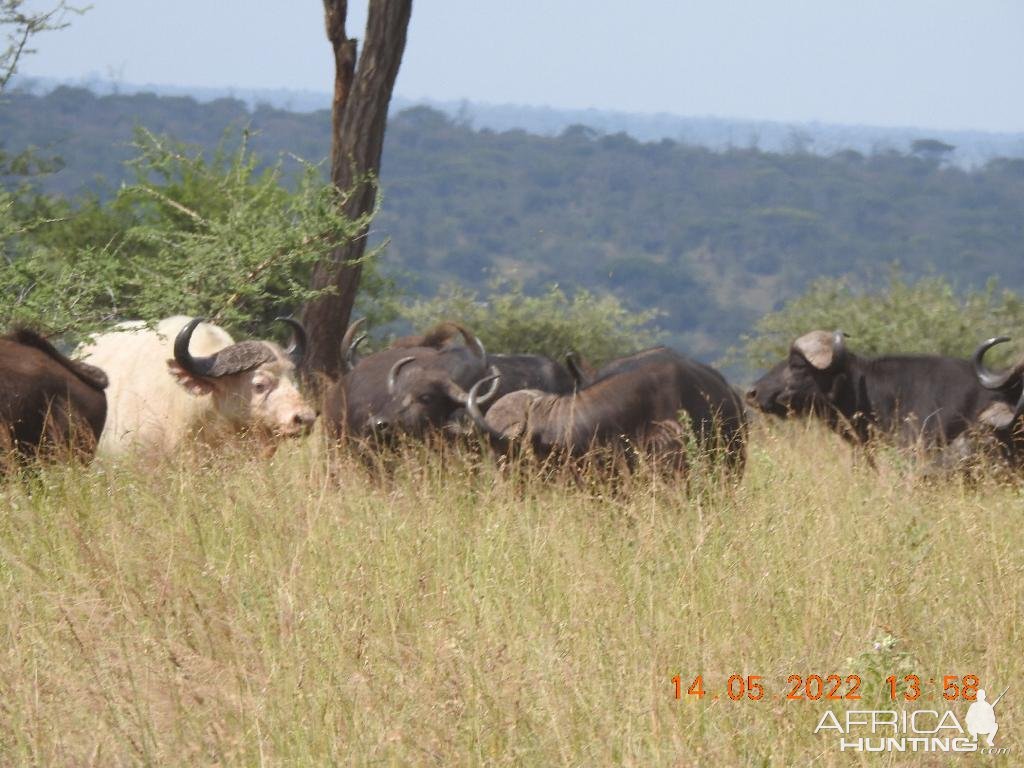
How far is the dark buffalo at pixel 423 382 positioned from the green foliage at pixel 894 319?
6.51 m

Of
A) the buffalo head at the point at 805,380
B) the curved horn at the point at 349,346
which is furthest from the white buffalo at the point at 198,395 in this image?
the buffalo head at the point at 805,380

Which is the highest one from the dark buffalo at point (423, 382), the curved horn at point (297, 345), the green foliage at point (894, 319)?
the curved horn at point (297, 345)

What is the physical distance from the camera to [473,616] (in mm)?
5035

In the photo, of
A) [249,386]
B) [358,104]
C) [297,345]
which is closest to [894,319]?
[358,104]

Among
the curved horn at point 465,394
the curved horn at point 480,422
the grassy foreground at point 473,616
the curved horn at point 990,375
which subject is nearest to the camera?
the grassy foreground at point 473,616

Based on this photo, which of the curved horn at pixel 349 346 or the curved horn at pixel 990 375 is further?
the curved horn at pixel 349 346

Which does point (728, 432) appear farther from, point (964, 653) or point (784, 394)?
point (964, 653)

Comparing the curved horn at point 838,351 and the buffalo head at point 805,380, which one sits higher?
the curved horn at point 838,351

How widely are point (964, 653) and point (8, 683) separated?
9.85ft

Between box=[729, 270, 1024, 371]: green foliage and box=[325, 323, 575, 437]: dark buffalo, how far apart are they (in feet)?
21.4

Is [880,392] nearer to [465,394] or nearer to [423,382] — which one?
[465,394]

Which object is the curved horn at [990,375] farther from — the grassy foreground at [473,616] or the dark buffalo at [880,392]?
the grassy foreground at [473,616]

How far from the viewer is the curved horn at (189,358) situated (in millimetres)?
8125

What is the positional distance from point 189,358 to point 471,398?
5.34 feet
